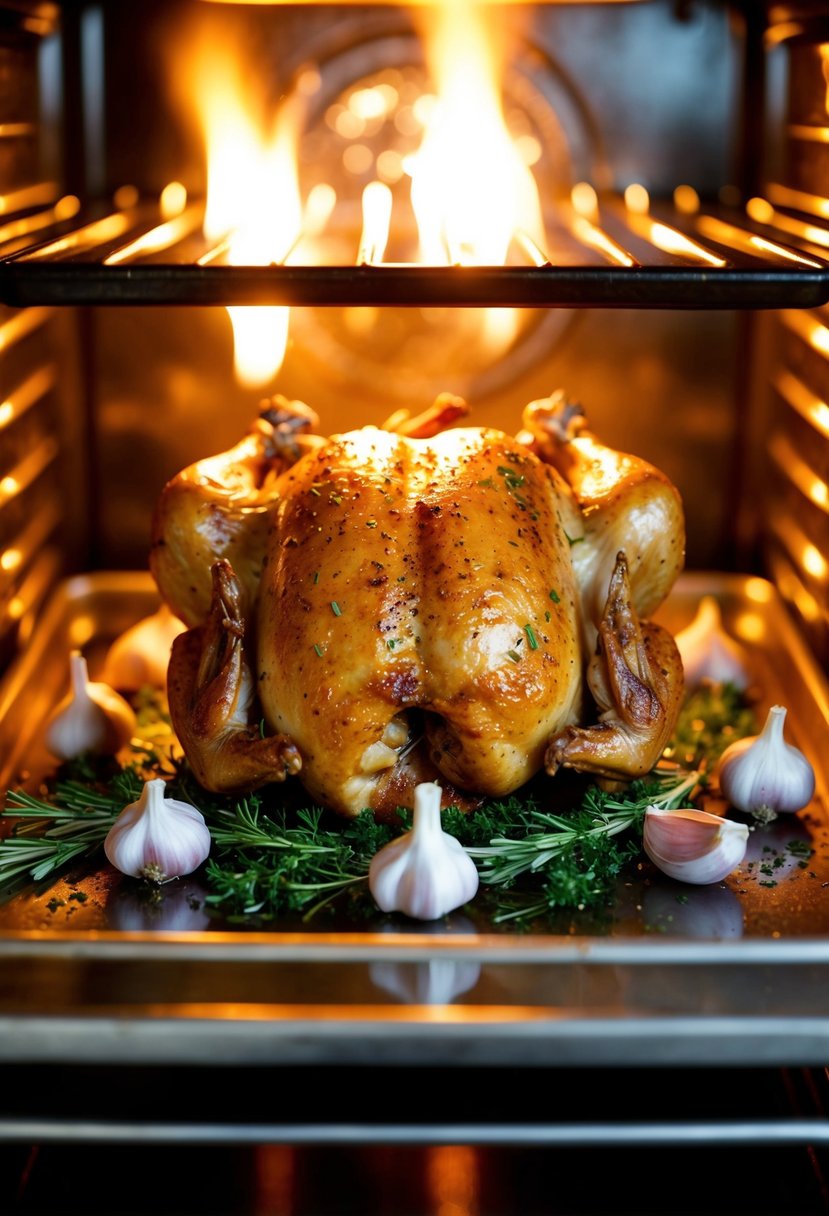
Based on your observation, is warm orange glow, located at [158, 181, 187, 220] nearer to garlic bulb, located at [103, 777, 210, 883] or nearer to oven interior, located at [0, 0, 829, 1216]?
oven interior, located at [0, 0, 829, 1216]

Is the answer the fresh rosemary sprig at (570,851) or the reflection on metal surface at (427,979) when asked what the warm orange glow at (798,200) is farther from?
the reflection on metal surface at (427,979)

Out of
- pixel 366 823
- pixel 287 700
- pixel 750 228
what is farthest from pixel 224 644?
pixel 750 228

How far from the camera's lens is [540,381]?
294cm

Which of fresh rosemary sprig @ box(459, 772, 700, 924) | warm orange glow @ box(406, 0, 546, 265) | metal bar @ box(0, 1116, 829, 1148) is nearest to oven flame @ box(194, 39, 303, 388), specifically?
warm orange glow @ box(406, 0, 546, 265)

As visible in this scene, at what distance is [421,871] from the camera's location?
69.1 inches

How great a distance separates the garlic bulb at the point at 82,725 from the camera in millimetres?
2270

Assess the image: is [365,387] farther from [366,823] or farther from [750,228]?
[366,823]

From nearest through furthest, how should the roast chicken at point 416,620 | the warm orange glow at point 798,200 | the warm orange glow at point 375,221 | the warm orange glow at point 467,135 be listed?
1. the roast chicken at point 416,620
2. the warm orange glow at point 375,221
3. the warm orange glow at point 798,200
4. the warm orange glow at point 467,135

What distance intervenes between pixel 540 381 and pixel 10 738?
52.7 inches

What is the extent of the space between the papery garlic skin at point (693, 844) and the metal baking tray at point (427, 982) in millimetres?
30

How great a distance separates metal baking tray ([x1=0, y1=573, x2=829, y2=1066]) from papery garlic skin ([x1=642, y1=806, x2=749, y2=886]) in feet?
0.10

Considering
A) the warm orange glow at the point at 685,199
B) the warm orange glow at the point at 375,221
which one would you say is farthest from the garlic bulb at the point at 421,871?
the warm orange glow at the point at 685,199

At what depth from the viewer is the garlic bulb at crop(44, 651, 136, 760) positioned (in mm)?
2270

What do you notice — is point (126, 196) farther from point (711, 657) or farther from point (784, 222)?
point (711, 657)
